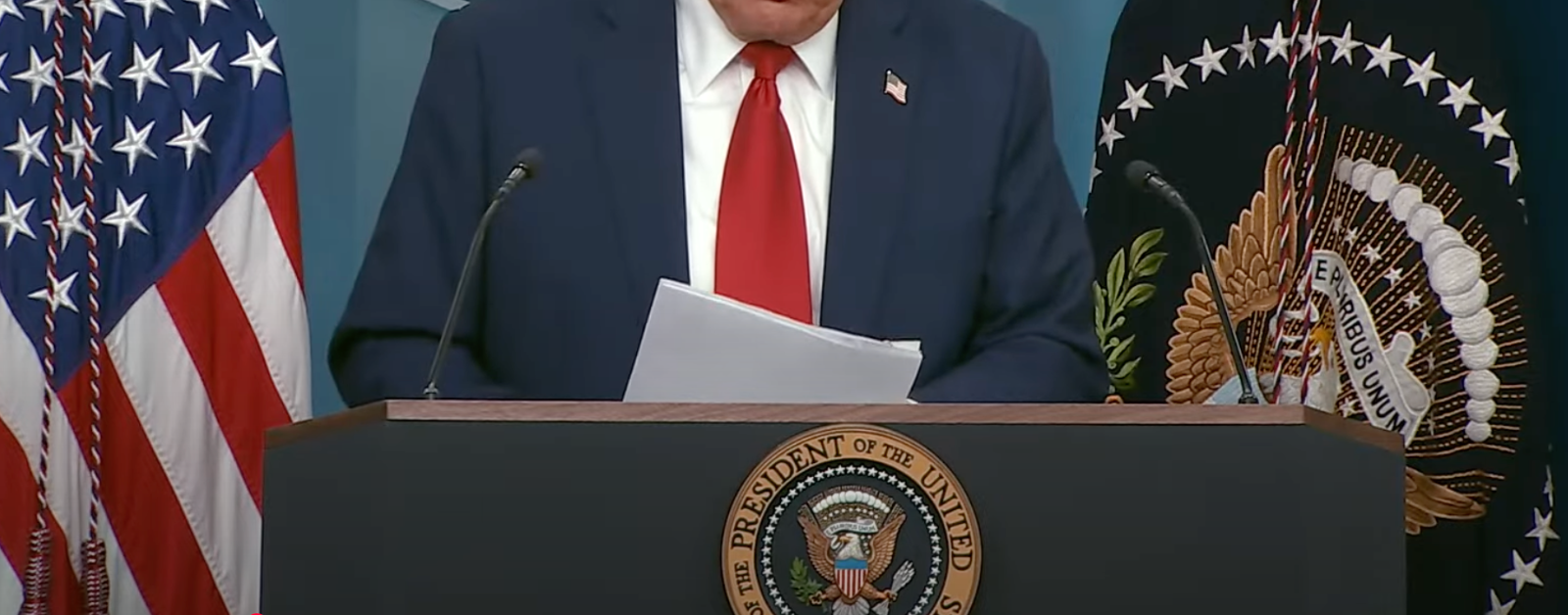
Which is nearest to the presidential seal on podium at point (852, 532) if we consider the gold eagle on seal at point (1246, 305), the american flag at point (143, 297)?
the american flag at point (143, 297)

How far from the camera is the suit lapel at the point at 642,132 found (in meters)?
2.62

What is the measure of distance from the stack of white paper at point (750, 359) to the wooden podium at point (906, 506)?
0.56 feet

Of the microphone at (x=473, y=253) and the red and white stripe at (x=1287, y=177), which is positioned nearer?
the microphone at (x=473, y=253)

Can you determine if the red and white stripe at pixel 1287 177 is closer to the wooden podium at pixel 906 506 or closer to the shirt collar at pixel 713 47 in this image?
the shirt collar at pixel 713 47

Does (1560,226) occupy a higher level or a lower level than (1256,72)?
lower

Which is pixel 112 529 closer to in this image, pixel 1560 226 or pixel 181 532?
pixel 181 532

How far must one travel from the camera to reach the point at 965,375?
8.37ft

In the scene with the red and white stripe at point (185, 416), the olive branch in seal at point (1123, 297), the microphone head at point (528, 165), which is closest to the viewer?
the microphone head at point (528, 165)

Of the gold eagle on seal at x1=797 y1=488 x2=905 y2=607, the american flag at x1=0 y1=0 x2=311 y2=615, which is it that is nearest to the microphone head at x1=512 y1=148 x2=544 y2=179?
the gold eagle on seal at x1=797 y1=488 x2=905 y2=607

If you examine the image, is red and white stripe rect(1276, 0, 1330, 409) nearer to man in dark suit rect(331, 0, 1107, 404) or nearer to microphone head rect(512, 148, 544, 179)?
man in dark suit rect(331, 0, 1107, 404)

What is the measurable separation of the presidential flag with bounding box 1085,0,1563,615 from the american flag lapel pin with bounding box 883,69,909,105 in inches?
38.0

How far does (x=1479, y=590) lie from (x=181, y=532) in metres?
2.23

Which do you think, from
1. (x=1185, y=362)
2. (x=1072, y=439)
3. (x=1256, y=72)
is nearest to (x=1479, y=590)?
(x=1185, y=362)

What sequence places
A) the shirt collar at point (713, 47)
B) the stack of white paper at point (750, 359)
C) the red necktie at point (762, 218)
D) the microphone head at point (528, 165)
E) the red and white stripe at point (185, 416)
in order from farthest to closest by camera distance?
1. the red and white stripe at point (185, 416)
2. the shirt collar at point (713, 47)
3. the red necktie at point (762, 218)
4. the microphone head at point (528, 165)
5. the stack of white paper at point (750, 359)
